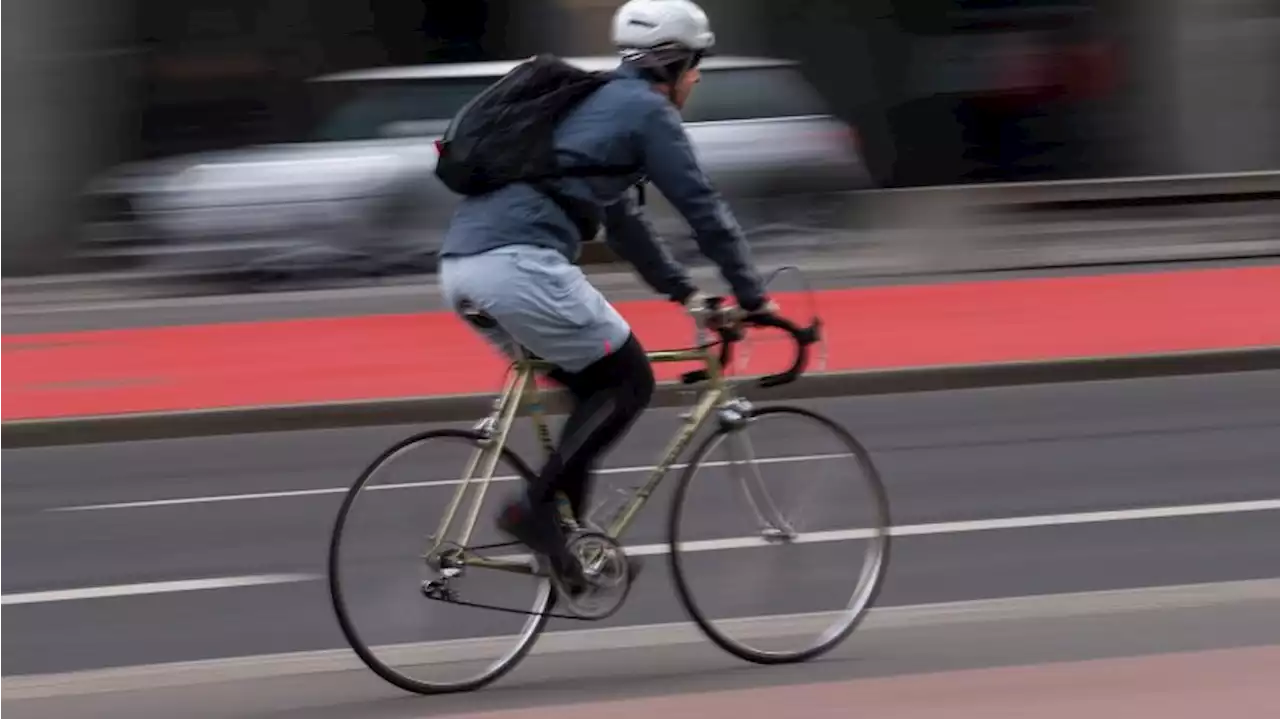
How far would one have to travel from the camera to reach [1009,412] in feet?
34.6

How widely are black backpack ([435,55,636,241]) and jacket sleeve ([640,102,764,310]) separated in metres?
0.11

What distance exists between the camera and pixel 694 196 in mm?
4949

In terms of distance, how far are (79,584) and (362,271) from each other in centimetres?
853

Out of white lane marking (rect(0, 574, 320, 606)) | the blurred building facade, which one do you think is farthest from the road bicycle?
the blurred building facade

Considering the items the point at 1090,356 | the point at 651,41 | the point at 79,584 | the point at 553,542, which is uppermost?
the point at 651,41

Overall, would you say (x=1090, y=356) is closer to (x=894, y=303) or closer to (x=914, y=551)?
(x=894, y=303)

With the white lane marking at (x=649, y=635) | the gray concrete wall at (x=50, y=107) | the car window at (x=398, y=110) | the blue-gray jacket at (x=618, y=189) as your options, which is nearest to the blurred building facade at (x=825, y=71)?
the gray concrete wall at (x=50, y=107)

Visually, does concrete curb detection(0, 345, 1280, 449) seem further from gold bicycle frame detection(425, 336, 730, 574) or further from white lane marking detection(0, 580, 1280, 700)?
gold bicycle frame detection(425, 336, 730, 574)

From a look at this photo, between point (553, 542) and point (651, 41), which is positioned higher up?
point (651, 41)

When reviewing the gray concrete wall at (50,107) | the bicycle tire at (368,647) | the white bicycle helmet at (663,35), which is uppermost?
the white bicycle helmet at (663,35)

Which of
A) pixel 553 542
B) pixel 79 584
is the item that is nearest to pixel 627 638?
pixel 553 542

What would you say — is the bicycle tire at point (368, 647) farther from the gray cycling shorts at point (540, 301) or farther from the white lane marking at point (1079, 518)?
the white lane marking at point (1079, 518)

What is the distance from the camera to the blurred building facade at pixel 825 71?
689 inches

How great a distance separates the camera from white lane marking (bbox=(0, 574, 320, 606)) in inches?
271
